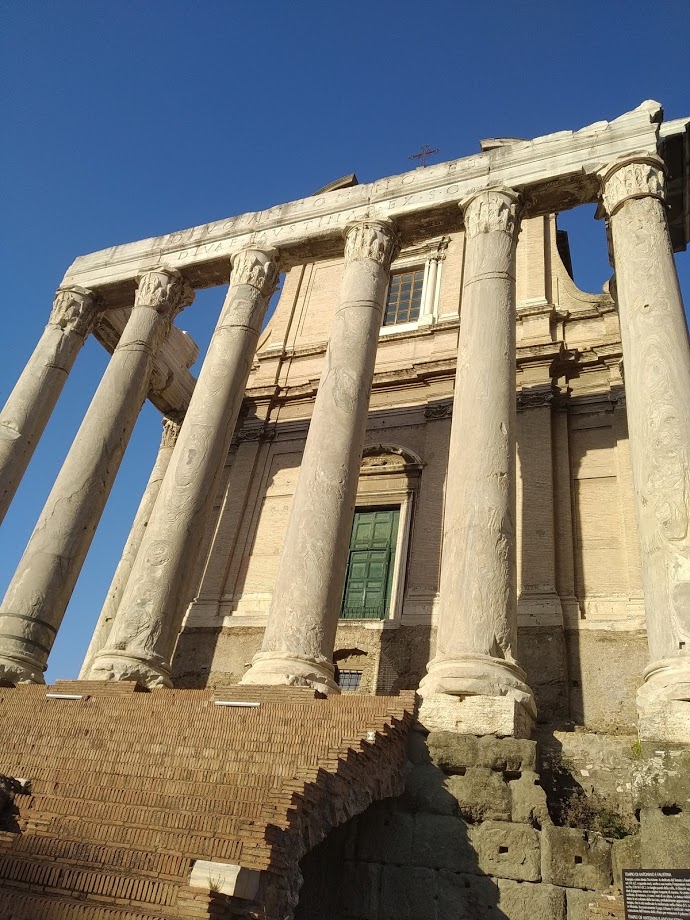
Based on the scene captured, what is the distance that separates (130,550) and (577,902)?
585 inches

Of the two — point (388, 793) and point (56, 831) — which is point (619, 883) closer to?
point (388, 793)

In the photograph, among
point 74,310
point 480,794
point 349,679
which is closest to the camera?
point 480,794

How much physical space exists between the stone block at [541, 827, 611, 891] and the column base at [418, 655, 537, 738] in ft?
4.21

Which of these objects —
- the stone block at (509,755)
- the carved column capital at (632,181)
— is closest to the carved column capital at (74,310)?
the carved column capital at (632,181)

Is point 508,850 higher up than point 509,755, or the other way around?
point 509,755

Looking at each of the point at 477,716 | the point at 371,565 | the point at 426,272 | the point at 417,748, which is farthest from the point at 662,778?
the point at 426,272

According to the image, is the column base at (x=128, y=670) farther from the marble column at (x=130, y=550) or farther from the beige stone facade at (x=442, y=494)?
the marble column at (x=130, y=550)

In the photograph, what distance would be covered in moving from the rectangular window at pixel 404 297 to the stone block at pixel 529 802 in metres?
15.4

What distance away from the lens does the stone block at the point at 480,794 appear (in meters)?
7.45

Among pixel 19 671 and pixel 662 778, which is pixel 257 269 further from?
pixel 662 778

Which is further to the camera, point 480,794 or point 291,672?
point 291,672

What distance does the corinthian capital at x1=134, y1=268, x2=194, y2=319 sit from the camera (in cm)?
1655

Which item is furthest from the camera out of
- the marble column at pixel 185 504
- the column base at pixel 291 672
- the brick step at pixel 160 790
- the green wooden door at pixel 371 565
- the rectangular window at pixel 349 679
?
the green wooden door at pixel 371 565

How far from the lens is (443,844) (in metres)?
7.40
